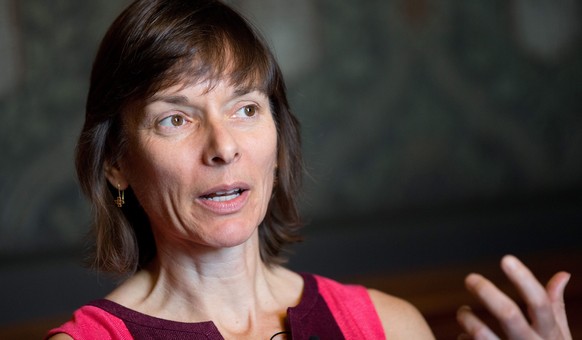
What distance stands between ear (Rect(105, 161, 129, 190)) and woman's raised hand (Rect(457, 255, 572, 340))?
2.60 ft

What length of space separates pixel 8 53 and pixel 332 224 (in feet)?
6.00

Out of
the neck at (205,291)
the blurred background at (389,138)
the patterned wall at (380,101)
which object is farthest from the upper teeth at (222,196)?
the patterned wall at (380,101)

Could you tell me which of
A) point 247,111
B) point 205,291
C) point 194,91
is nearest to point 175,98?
point 194,91

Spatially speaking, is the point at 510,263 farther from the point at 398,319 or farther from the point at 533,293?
the point at 398,319

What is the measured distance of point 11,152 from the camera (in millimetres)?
4070

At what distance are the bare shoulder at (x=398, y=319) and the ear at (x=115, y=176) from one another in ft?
2.03

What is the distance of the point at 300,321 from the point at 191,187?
0.39 m

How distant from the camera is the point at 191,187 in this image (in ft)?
5.62

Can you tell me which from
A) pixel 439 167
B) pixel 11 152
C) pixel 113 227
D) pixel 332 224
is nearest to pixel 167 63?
→ pixel 113 227

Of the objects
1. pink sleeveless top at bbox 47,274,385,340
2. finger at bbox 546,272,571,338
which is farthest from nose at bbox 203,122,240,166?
finger at bbox 546,272,571,338

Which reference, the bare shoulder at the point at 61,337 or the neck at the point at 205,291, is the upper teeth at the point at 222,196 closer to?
the neck at the point at 205,291

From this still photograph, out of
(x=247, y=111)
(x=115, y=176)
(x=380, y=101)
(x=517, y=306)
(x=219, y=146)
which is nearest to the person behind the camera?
(x=517, y=306)

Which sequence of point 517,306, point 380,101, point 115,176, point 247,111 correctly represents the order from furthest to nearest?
1. point 380,101
2. point 115,176
3. point 247,111
4. point 517,306

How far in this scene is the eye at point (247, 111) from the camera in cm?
176
